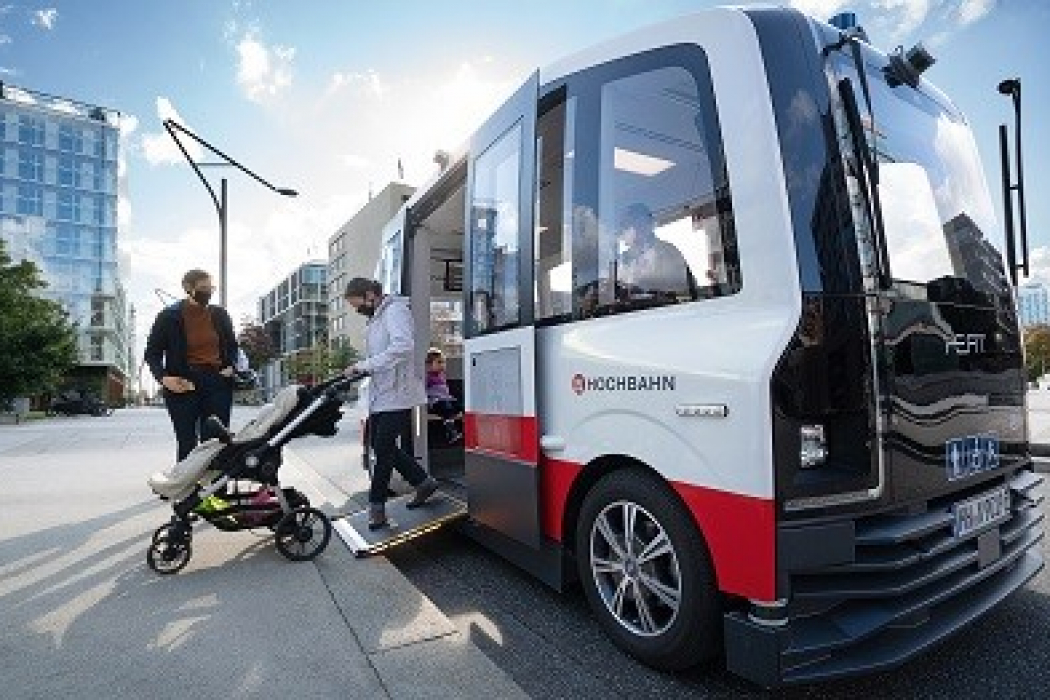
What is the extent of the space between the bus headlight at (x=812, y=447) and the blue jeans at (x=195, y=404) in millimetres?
4828

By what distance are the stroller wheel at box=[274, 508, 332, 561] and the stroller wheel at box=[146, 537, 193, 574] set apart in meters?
0.55

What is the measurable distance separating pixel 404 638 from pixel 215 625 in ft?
3.28

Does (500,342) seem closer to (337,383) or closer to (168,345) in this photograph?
(337,383)

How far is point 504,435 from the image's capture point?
374 centimetres

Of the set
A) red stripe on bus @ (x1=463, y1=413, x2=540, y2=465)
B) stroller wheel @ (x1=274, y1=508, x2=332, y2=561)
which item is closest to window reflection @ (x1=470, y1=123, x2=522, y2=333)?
red stripe on bus @ (x1=463, y1=413, x2=540, y2=465)

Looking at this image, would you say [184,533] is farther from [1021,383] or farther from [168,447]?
[168,447]

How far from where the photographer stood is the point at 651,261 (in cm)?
284

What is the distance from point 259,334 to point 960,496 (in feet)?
291

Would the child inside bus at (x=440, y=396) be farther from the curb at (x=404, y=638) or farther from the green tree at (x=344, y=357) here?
the green tree at (x=344, y=357)

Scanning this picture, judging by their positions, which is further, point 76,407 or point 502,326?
point 76,407

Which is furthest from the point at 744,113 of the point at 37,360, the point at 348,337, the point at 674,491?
the point at 348,337

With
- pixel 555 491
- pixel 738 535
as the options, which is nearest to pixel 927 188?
pixel 738 535

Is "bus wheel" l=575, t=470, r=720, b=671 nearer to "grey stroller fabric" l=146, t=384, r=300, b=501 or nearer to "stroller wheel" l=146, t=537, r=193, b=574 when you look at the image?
"grey stroller fabric" l=146, t=384, r=300, b=501

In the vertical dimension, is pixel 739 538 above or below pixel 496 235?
below
